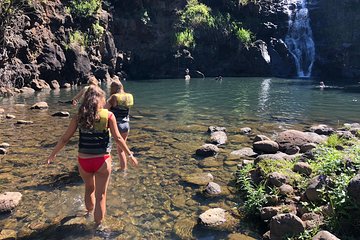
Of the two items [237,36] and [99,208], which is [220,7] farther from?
[99,208]

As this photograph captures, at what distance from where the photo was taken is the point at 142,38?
5178 cm

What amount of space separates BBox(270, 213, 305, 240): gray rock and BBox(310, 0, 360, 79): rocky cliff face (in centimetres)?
5289

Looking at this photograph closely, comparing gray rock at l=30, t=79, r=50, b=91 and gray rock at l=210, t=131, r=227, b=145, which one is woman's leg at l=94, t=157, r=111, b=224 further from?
gray rock at l=30, t=79, r=50, b=91

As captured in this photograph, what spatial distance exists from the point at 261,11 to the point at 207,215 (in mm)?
56963

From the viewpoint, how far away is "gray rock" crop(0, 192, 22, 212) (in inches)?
297

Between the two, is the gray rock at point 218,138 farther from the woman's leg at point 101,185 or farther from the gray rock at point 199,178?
the woman's leg at point 101,185

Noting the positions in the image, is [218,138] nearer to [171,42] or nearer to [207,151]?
[207,151]

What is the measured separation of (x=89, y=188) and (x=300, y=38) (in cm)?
5608

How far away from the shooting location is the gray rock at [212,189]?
28.5 feet

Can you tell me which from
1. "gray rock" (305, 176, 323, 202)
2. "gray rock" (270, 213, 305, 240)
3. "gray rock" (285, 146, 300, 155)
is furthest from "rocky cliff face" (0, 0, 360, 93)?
"gray rock" (270, 213, 305, 240)

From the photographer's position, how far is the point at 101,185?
6.64 m

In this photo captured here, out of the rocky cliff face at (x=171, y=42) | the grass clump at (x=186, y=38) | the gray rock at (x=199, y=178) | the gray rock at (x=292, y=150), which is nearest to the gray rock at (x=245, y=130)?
the gray rock at (x=292, y=150)

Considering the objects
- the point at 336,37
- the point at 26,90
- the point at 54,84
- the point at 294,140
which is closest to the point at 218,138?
the point at 294,140

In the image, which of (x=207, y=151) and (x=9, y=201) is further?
(x=207, y=151)
